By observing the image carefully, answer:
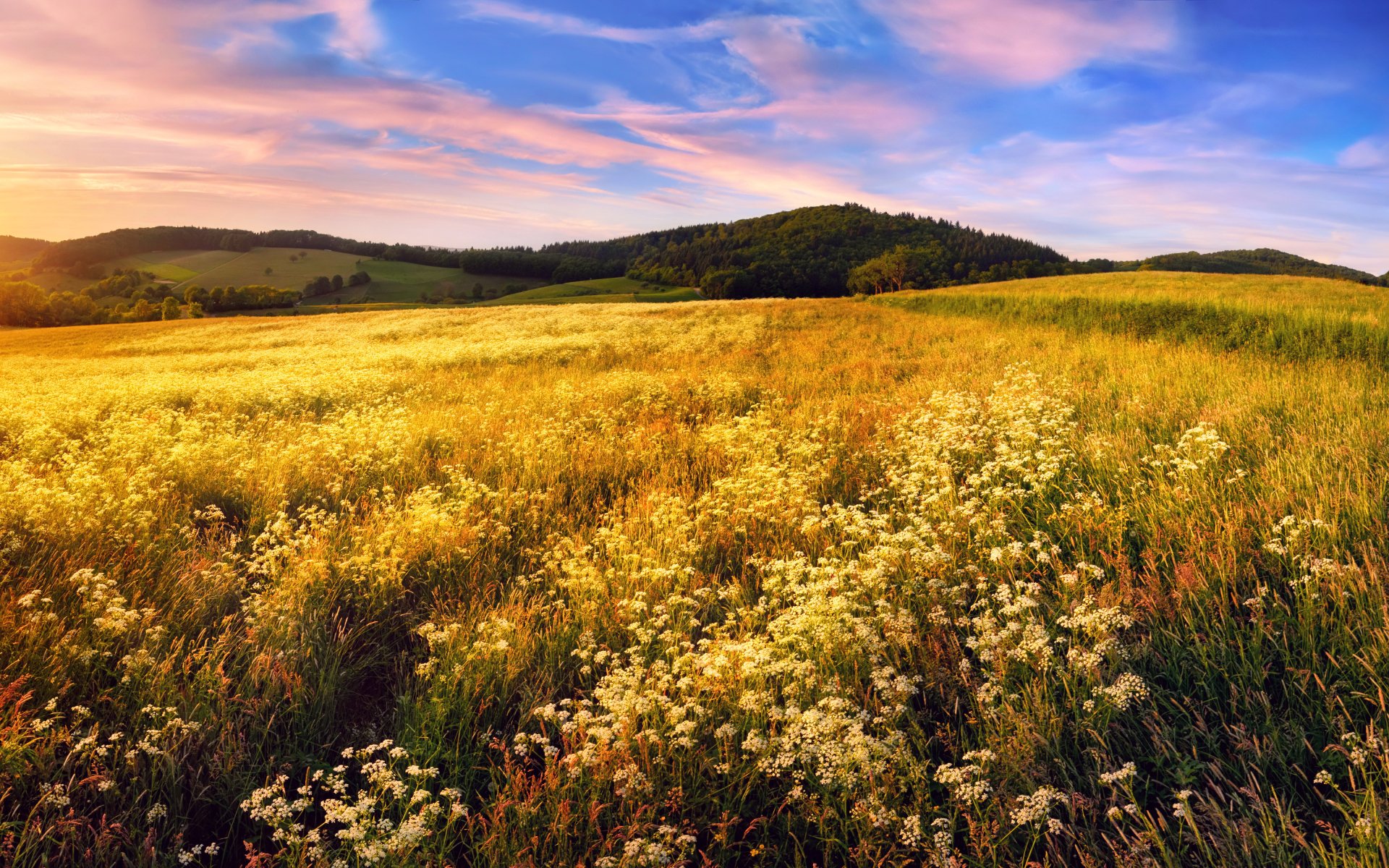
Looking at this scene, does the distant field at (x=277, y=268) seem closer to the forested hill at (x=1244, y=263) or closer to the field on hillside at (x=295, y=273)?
the field on hillside at (x=295, y=273)

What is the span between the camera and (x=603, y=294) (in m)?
89.0

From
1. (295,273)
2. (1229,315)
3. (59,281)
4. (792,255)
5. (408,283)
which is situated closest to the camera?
(1229,315)

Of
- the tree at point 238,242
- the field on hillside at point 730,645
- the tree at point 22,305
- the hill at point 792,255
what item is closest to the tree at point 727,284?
the hill at point 792,255

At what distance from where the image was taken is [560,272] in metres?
117

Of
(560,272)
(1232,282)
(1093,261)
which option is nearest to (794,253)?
(560,272)

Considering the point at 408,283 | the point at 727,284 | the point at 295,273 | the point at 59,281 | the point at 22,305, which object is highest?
the point at 295,273

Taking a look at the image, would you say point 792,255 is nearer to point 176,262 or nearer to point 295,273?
point 295,273

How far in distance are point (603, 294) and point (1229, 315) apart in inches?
3199

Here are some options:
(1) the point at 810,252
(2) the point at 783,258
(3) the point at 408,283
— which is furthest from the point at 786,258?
(3) the point at 408,283

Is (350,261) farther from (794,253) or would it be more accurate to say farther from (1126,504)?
(1126,504)

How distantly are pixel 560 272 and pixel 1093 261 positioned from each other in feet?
346

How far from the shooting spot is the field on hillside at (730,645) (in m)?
2.46

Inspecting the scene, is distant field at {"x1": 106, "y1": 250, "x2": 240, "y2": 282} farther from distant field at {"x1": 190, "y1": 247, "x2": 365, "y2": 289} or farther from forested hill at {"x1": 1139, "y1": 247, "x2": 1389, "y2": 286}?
forested hill at {"x1": 1139, "y1": 247, "x2": 1389, "y2": 286}

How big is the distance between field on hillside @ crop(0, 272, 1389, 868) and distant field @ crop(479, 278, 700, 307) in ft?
222
